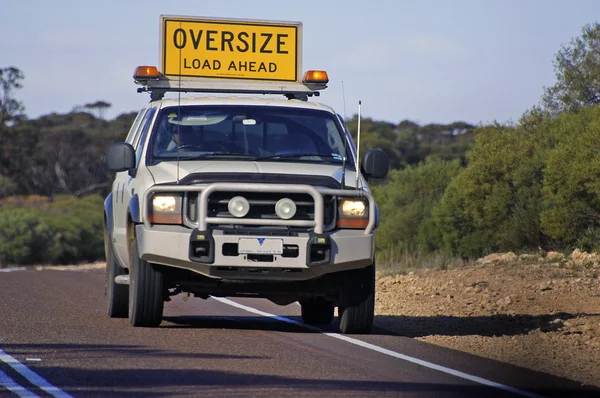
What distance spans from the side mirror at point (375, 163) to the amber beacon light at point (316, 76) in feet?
5.68

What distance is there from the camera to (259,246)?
9.97 meters

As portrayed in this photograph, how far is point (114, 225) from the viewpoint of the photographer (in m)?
12.1

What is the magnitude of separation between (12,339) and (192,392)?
3.19 metres

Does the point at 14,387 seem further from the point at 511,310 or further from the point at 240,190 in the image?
the point at 511,310

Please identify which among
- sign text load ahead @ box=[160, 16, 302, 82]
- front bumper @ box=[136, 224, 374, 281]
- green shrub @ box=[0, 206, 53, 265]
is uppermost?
sign text load ahead @ box=[160, 16, 302, 82]

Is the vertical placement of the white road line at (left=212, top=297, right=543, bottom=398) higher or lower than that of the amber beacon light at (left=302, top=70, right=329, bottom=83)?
lower

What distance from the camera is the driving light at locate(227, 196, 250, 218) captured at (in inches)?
395

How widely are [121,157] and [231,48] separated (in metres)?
3.11

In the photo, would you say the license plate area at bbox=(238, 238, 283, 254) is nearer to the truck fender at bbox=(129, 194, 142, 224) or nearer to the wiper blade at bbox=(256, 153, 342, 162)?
the truck fender at bbox=(129, 194, 142, 224)

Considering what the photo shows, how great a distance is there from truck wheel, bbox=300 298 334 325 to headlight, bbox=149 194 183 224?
2559 mm

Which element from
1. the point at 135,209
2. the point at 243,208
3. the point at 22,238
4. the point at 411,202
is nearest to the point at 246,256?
the point at 243,208

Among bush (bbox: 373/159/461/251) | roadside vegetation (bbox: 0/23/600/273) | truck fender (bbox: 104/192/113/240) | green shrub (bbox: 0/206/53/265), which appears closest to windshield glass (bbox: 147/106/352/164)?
truck fender (bbox: 104/192/113/240)

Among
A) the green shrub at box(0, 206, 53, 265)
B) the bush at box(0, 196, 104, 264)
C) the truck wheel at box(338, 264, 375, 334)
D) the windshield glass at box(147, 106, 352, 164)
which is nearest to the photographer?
the truck wheel at box(338, 264, 375, 334)

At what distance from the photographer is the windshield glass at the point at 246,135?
1104 centimetres
